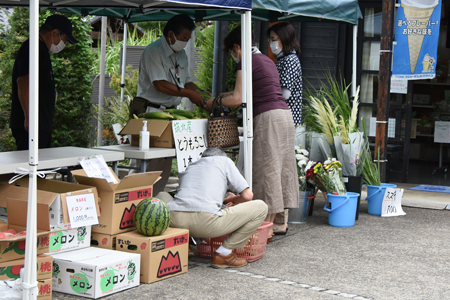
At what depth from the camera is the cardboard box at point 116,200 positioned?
3830mm

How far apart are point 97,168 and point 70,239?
0.61m

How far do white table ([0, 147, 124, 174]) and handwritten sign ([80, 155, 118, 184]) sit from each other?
76 mm

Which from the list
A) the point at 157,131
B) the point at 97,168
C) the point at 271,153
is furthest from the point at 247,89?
the point at 97,168

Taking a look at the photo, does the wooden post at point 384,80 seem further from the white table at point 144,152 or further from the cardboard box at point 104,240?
the cardboard box at point 104,240

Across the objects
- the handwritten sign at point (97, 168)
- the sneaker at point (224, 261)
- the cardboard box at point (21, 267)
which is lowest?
the sneaker at point (224, 261)

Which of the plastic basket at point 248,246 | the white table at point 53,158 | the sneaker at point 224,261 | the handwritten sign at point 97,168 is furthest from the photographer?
the plastic basket at point 248,246

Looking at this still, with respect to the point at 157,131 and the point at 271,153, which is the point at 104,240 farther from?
the point at 271,153

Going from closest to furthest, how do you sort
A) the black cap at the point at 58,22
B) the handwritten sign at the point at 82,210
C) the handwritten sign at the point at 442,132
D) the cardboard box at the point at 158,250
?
1. the handwritten sign at the point at 82,210
2. the cardboard box at the point at 158,250
3. the black cap at the point at 58,22
4. the handwritten sign at the point at 442,132

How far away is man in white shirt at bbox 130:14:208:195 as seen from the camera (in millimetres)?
5262

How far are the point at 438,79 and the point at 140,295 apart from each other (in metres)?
9.81

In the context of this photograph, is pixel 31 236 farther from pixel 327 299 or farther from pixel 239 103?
pixel 239 103

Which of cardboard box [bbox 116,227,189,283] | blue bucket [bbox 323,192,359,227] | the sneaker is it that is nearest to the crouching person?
the sneaker

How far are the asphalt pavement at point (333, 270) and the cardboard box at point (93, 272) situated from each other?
0.06 meters

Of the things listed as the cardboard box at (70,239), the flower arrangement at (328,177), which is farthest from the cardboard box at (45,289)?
the flower arrangement at (328,177)
